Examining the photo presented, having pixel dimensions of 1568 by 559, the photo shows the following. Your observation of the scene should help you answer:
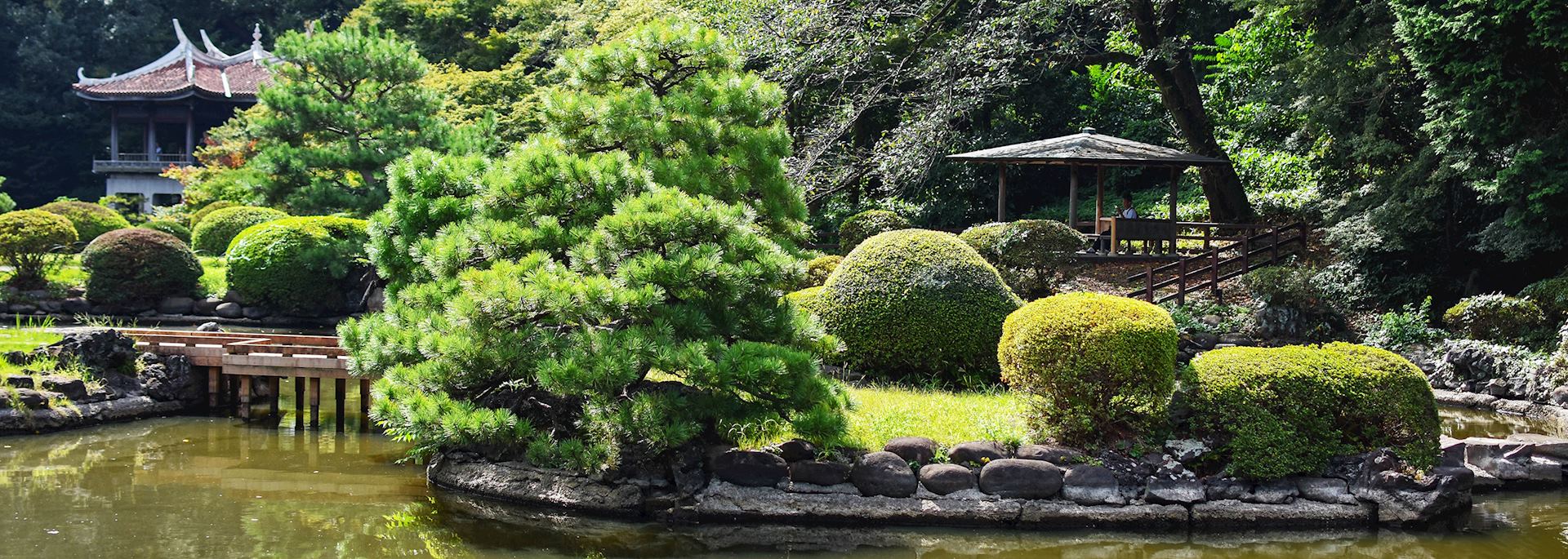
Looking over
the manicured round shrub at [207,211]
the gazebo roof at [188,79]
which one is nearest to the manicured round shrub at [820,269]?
the manicured round shrub at [207,211]

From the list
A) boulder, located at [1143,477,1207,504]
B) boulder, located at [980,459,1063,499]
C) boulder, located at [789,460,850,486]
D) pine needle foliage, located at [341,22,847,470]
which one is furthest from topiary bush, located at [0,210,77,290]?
boulder, located at [1143,477,1207,504]

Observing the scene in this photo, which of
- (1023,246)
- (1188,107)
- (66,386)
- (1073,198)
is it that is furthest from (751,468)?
(1188,107)

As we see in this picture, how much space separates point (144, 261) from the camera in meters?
20.2

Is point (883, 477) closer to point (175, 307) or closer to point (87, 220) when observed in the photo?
point (175, 307)

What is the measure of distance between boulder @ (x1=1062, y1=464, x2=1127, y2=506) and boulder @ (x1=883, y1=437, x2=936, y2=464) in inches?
36.6

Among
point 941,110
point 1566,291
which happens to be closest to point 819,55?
point 941,110

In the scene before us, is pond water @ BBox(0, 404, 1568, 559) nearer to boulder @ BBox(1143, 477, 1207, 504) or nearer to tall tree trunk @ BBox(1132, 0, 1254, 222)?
boulder @ BBox(1143, 477, 1207, 504)

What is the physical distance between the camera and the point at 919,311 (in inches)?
419

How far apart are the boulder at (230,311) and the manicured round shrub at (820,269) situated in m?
11.5

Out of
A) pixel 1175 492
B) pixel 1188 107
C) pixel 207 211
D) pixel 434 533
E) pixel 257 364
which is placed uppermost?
pixel 1188 107

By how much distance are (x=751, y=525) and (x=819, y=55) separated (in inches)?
367

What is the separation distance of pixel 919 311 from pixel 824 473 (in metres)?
2.93

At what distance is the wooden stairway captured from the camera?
16.6 m

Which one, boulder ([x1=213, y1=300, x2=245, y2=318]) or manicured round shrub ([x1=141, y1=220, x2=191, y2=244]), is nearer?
boulder ([x1=213, y1=300, x2=245, y2=318])
